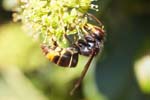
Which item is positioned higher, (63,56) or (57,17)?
(57,17)

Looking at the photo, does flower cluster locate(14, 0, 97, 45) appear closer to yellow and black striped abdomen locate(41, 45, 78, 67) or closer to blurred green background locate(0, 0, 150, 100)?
yellow and black striped abdomen locate(41, 45, 78, 67)

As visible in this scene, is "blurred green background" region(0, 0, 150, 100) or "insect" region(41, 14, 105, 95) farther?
"blurred green background" region(0, 0, 150, 100)

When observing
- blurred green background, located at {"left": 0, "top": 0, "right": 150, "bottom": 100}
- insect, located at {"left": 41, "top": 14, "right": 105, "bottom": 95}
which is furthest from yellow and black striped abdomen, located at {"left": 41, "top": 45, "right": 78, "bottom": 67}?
blurred green background, located at {"left": 0, "top": 0, "right": 150, "bottom": 100}

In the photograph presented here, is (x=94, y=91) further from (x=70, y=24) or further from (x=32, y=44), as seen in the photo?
(x=70, y=24)

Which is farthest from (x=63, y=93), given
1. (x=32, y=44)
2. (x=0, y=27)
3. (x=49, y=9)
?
(x=49, y=9)

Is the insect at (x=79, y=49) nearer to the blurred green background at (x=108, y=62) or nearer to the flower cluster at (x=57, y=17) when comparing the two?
the flower cluster at (x=57, y=17)

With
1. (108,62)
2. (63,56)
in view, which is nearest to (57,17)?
(63,56)

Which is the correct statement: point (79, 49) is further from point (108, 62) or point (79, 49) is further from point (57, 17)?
point (108, 62)
